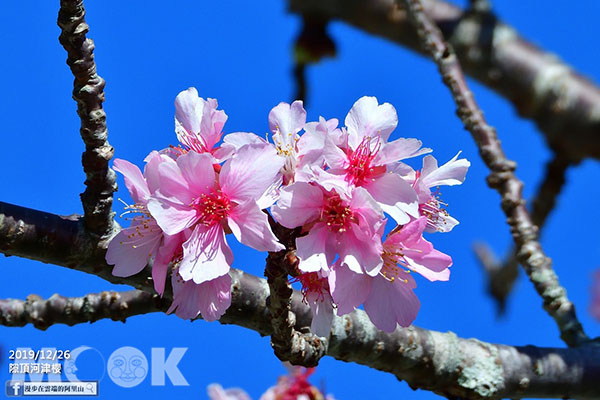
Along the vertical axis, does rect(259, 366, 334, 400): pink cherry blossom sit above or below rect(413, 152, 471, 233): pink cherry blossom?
above

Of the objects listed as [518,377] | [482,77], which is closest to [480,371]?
[518,377]

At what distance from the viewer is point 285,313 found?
107cm

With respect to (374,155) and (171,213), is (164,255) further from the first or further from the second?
(374,155)

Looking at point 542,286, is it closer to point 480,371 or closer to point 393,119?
point 480,371

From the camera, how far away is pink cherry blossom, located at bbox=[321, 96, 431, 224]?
0.94m

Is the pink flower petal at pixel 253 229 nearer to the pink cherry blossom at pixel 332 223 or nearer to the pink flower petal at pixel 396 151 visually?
the pink cherry blossom at pixel 332 223

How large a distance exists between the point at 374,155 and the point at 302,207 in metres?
0.15

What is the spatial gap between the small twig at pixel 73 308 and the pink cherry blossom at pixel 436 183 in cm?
70

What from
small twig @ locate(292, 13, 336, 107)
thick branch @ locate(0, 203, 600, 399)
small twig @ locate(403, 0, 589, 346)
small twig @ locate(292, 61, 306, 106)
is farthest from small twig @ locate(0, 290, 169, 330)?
small twig @ locate(292, 13, 336, 107)

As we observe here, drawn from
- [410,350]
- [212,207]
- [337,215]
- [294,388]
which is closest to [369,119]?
[337,215]

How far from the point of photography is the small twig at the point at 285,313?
0.98 metres

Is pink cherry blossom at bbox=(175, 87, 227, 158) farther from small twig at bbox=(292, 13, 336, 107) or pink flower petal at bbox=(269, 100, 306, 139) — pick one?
small twig at bbox=(292, 13, 336, 107)

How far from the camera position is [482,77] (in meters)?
2.61

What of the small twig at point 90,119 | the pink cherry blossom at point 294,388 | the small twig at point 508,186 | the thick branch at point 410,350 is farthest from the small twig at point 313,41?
the small twig at point 90,119
